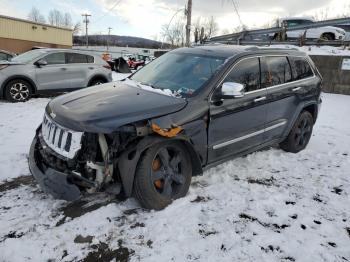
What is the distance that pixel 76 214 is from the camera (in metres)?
3.46

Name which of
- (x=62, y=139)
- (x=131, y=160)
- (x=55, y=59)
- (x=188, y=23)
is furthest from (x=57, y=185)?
(x=188, y=23)

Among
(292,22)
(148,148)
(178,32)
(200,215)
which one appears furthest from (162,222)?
(178,32)

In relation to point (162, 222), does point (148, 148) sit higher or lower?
higher

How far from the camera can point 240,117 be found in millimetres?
4297

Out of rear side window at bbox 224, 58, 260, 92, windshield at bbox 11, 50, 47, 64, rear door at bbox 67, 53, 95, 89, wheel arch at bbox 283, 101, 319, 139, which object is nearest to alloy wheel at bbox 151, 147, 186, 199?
rear side window at bbox 224, 58, 260, 92

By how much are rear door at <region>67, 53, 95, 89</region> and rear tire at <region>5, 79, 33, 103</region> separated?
4.25ft

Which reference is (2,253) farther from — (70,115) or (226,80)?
(226,80)

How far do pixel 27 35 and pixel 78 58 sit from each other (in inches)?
1070

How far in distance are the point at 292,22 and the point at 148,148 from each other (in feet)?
65.5

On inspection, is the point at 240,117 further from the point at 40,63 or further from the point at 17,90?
the point at 17,90

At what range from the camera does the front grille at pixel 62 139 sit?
3167 millimetres

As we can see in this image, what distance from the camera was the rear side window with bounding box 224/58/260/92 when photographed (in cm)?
423

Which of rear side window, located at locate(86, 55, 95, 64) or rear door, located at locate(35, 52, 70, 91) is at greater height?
rear side window, located at locate(86, 55, 95, 64)

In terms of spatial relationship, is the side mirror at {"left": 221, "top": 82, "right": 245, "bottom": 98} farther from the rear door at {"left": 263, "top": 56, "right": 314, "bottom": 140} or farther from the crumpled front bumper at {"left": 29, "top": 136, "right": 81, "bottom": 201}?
the crumpled front bumper at {"left": 29, "top": 136, "right": 81, "bottom": 201}
